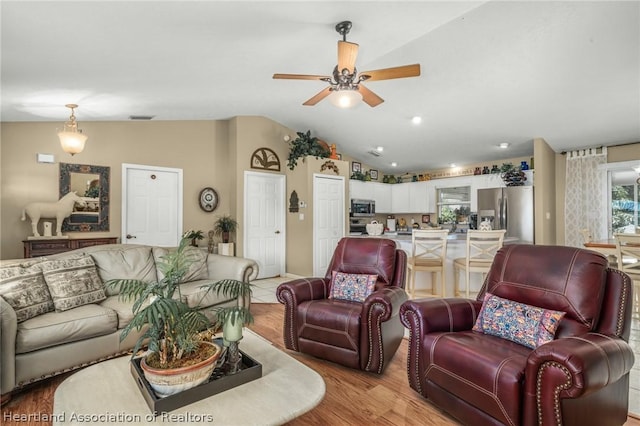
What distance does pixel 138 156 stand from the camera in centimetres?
490

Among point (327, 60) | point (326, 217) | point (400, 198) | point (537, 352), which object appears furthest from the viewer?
point (400, 198)

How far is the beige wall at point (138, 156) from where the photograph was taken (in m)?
4.01

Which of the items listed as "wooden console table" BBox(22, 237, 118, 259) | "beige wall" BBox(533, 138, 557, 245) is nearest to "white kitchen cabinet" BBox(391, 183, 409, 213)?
"beige wall" BBox(533, 138, 557, 245)

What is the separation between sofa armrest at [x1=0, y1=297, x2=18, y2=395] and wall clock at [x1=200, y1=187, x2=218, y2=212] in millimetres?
3559

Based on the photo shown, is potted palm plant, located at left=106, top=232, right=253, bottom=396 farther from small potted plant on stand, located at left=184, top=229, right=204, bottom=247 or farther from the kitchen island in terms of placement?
small potted plant on stand, located at left=184, top=229, right=204, bottom=247

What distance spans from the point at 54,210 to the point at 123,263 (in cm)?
190

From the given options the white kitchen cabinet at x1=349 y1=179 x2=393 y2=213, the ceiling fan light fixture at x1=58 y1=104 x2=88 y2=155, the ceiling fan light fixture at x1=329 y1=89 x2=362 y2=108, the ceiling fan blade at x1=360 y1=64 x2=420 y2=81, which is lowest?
the white kitchen cabinet at x1=349 y1=179 x2=393 y2=213

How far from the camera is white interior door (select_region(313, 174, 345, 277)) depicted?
19.7 ft

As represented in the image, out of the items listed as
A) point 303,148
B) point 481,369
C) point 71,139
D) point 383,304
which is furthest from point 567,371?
point 303,148

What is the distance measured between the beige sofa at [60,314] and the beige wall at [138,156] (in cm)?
193

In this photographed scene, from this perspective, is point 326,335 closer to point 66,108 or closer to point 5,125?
point 66,108

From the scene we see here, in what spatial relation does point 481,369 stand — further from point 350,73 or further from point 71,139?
point 71,139

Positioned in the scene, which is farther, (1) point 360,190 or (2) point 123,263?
(1) point 360,190

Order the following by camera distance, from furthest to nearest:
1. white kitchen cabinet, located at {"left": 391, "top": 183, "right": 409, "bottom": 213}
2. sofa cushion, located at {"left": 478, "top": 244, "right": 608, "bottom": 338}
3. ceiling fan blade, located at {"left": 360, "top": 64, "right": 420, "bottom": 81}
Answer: white kitchen cabinet, located at {"left": 391, "top": 183, "right": 409, "bottom": 213} → ceiling fan blade, located at {"left": 360, "top": 64, "right": 420, "bottom": 81} → sofa cushion, located at {"left": 478, "top": 244, "right": 608, "bottom": 338}
